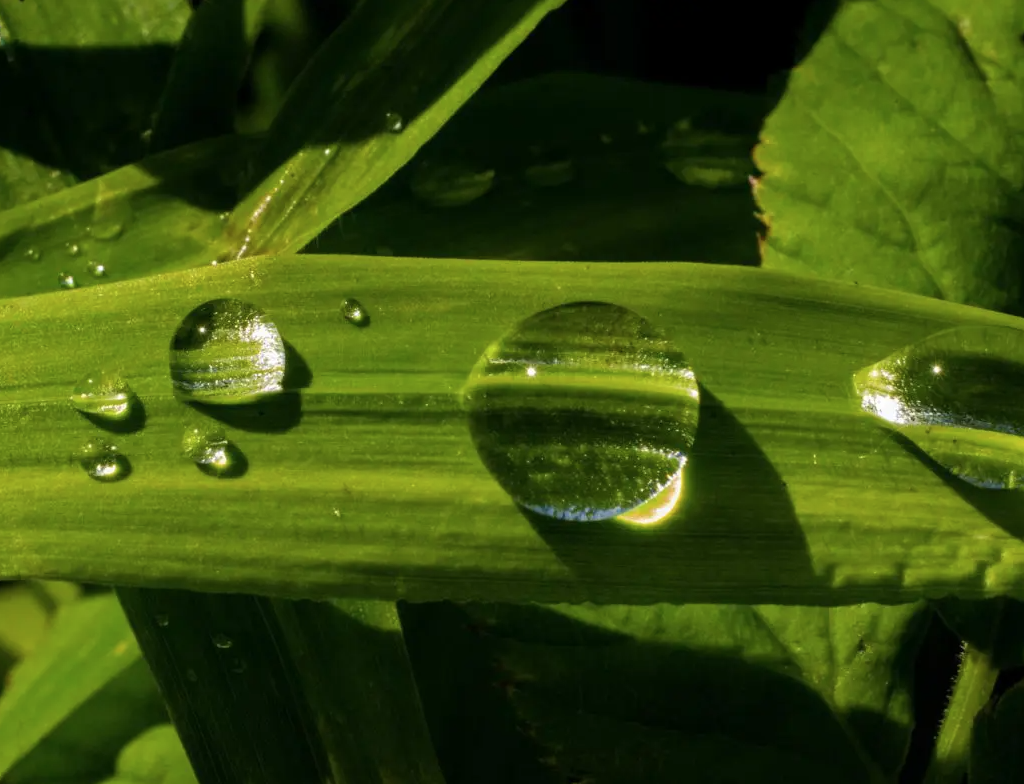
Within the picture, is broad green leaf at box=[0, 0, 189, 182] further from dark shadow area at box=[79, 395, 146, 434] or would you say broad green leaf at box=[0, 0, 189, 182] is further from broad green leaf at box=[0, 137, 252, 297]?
dark shadow area at box=[79, 395, 146, 434]

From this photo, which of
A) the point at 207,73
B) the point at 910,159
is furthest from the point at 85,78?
the point at 910,159

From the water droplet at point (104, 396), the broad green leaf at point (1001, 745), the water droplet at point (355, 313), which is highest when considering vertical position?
the water droplet at point (355, 313)

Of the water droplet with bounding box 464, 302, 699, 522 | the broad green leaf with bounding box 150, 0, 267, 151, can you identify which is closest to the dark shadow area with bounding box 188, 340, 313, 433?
the water droplet with bounding box 464, 302, 699, 522

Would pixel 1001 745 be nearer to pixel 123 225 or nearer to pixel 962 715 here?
pixel 962 715

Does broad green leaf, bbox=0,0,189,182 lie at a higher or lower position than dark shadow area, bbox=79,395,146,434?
higher

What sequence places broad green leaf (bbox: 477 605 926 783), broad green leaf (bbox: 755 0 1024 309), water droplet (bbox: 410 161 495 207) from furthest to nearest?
water droplet (bbox: 410 161 495 207)
broad green leaf (bbox: 755 0 1024 309)
broad green leaf (bbox: 477 605 926 783)

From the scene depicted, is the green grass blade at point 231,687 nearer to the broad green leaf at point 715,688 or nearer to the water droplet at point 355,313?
the broad green leaf at point 715,688

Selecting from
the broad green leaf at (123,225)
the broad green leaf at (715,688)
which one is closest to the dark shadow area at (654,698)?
the broad green leaf at (715,688)
